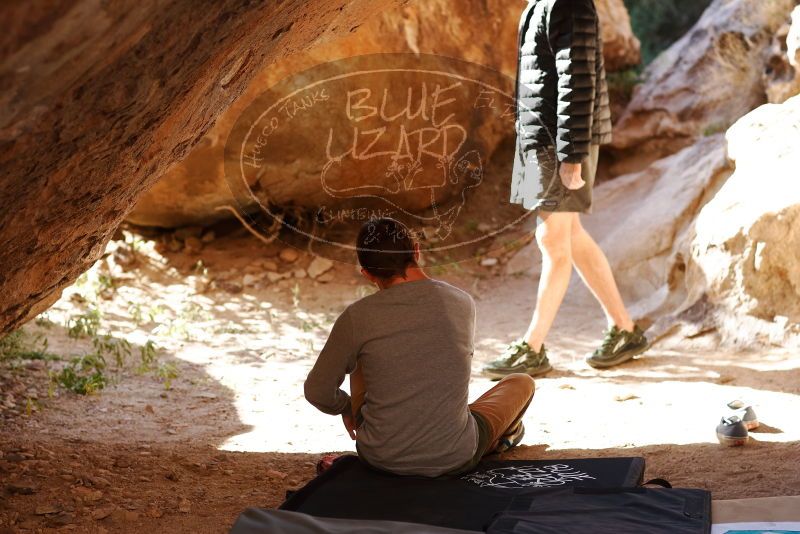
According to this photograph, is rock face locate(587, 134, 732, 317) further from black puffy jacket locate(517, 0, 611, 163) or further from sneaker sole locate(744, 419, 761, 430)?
sneaker sole locate(744, 419, 761, 430)

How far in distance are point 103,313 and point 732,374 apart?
142 inches

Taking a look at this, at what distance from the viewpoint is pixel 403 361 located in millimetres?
2740

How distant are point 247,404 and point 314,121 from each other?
2213 mm

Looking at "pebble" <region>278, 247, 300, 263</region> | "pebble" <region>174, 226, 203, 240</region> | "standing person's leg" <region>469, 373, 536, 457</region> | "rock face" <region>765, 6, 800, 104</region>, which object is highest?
"rock face" <region>765, 6, 800, 104</region>

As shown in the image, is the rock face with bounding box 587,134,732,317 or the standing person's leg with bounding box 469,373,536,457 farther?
the rock face with bounding box 587,134,732,317

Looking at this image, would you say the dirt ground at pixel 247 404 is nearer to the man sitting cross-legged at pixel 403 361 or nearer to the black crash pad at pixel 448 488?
the black crash pad at pixel 448 488

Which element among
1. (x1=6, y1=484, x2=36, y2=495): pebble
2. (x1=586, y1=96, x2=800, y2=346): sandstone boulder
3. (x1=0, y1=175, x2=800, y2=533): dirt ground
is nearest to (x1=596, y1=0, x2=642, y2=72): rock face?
(x1=586, y1=96, x2=800, y2=346): sandstone boulder

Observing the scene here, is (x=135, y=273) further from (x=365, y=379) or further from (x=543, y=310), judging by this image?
(x=365, y=379)

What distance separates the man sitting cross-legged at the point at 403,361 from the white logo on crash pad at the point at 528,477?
85mm

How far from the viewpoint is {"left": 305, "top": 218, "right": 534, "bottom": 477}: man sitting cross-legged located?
274 cm

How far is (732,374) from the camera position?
4062 mm

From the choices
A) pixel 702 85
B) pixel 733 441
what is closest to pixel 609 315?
pixel 733 441

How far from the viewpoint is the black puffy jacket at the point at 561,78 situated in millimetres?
3799

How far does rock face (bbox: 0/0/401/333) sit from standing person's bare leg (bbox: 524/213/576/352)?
1446 millimetres
